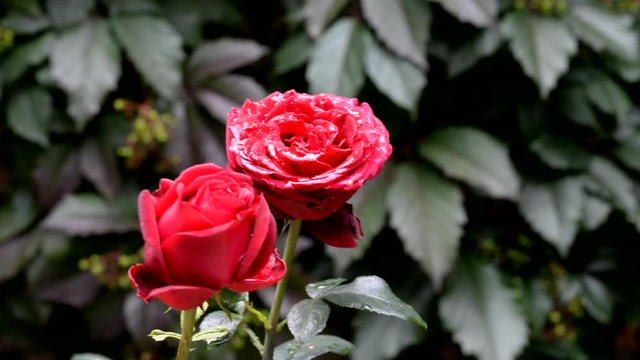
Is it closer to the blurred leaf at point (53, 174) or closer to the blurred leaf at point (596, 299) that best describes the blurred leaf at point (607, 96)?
the blurred leaf at point (596, 299)

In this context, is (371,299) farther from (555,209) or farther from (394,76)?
(555,209)

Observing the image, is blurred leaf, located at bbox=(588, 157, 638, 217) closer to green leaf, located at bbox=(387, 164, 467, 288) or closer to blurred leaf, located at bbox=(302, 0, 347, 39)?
green leaf, located at bbox=(387, 164, 467, 288)

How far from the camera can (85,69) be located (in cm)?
134

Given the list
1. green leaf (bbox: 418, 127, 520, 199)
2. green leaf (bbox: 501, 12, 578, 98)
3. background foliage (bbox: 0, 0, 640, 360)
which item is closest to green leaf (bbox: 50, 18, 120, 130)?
Result: background foliage (bbox: 0, 0, 640, 360)

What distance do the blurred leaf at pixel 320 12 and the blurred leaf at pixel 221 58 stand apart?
11cm

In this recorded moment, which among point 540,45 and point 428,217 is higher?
point 540,45

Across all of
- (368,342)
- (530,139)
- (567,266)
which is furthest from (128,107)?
(567,266)

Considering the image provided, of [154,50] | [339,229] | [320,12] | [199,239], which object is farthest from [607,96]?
[199,239]

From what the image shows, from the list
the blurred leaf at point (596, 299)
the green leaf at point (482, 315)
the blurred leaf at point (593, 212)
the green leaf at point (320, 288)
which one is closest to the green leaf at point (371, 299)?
the green leaf at point (320, 288)

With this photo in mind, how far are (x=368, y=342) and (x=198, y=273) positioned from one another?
1.09 meters

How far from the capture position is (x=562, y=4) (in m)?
1.48

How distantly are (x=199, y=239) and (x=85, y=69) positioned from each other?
1.03 m

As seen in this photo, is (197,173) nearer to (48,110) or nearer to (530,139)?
(48,110)

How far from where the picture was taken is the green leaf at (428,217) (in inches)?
51.2
